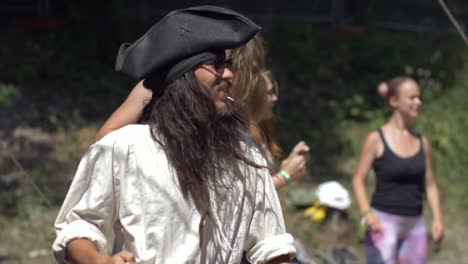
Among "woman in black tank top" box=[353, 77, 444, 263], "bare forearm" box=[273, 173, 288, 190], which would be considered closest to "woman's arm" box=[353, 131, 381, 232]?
"woman in black tank top" box=[353, 77, 444, 263]

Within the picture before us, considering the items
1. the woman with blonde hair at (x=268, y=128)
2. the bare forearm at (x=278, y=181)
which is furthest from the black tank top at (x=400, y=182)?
the bare forearm at (x=278, y=181)

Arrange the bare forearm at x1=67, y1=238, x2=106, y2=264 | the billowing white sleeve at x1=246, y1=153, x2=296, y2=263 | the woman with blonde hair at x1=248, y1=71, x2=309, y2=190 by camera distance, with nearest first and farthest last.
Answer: the bare forearm at x1=67, y1=238, x2=106, y2=264
the billowing white sleeve at x1=246, y1=153, x2=296, y2=263
the woman with blonde hair at x1=248, y1=71, x2=309, y2=190

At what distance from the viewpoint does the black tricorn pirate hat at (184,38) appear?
7.48 feet

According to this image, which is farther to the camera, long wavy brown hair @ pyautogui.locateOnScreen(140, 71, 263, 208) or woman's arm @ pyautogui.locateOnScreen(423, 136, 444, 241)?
woman's arm @ pyautogui.locateOnScreen(423, 136, 444, 241)

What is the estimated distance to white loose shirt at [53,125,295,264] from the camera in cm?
226

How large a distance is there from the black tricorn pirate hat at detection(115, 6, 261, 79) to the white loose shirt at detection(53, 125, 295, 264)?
7.2 inches

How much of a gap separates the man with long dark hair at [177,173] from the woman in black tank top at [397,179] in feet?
9.20

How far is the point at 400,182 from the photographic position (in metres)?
5.11

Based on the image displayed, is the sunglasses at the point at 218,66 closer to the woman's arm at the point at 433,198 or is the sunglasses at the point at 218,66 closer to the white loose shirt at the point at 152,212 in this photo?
the white loose shirt at the point at 152,212

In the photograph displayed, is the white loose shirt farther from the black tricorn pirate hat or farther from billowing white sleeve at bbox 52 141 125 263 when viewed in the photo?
the black tricorn pirate hat

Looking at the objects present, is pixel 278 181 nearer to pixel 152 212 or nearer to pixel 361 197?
pixel 152 212

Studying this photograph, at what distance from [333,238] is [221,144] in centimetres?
461

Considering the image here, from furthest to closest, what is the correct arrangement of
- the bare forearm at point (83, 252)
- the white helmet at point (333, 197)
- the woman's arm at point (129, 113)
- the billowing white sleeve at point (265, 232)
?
A: the white helmet at point (333, 197)
the woman's arm at point (129, 113)
the billowing white sleeve at point (265, 232)
the bare forearm at point (83, 252)

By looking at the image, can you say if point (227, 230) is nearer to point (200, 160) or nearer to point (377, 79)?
point (200, 160)
